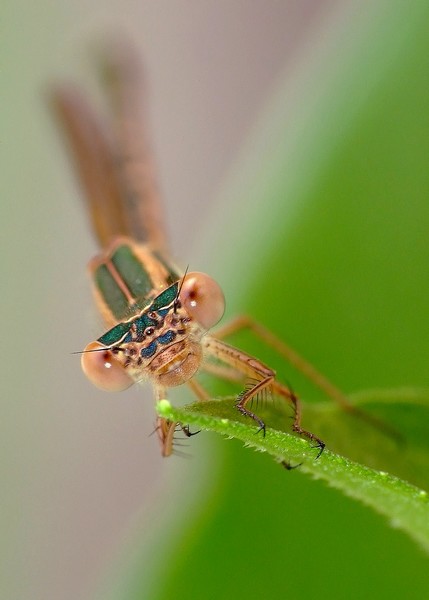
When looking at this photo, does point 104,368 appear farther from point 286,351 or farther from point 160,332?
point 286,351

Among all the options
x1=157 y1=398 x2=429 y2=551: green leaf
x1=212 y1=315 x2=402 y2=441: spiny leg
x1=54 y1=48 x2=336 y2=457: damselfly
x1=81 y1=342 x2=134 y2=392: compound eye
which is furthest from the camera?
x1=212 y1=315 x2=402 y2=441: spiny leg

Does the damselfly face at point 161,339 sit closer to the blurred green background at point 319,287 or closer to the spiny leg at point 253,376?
the spiny leg at point 253,376

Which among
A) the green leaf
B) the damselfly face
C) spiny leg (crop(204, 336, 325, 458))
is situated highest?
the damselfly face

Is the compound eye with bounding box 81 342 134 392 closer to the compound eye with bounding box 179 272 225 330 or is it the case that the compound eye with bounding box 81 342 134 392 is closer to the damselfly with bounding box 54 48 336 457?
the damselfly with bounding box 54 48 336 457

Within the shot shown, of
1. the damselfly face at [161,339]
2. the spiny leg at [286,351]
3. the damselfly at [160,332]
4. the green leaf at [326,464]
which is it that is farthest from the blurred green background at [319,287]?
the green leaf at [326,464]

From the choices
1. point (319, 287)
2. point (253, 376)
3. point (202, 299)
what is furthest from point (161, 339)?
point (319, 287)

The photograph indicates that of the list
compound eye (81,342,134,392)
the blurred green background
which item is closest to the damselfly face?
compound eye (81,342,134,392)

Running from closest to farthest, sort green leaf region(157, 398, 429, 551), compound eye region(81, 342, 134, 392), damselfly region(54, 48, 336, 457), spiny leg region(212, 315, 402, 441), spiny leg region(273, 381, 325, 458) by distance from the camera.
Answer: green leaf region(157, 398, 429, 551) < spiny leg region(273, 381, 325, 458) < damselfly region(54, 48, 336, 457) < compound eye region(81, 342, 134, 392) < spiny leg region(212, 315, 402, 441)
